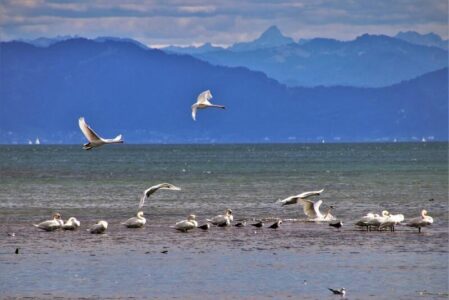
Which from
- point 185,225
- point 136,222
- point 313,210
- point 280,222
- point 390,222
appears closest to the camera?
point 390,222

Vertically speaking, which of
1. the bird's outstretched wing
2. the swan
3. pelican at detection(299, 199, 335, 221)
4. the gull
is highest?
the bird's outstretched wing

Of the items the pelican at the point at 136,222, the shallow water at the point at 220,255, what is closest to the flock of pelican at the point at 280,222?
the pelican at the point at 136,222

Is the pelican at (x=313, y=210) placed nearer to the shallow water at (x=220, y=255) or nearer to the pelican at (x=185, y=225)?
the shallow water at (x=220, y=255)

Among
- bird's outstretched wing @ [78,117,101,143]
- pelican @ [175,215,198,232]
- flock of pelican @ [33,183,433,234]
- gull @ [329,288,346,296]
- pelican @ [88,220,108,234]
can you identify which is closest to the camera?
gull @ [329,288,346,296]

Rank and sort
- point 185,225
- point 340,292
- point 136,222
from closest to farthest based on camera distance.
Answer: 1. point 340,292
2. point 185,225
3. point 136,222

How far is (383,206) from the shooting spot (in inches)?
1887

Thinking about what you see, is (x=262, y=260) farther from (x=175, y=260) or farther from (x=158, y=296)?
(x=158, y=296)

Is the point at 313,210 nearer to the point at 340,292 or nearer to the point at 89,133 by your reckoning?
the point at 89,133

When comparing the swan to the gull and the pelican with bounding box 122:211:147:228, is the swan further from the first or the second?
the gull

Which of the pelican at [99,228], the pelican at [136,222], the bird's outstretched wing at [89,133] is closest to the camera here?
the bird's outstretched wing at [89,133]

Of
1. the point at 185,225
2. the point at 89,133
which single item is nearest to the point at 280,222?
the point at 185,225

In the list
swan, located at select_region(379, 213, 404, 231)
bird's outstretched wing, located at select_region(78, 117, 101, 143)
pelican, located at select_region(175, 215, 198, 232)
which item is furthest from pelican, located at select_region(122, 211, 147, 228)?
bird's outstretched wing, located at select_region(78, 117, 101, 143)

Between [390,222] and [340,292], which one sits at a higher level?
[390,222]

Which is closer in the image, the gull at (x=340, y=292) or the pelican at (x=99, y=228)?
the gull at (x=340, y=292)
